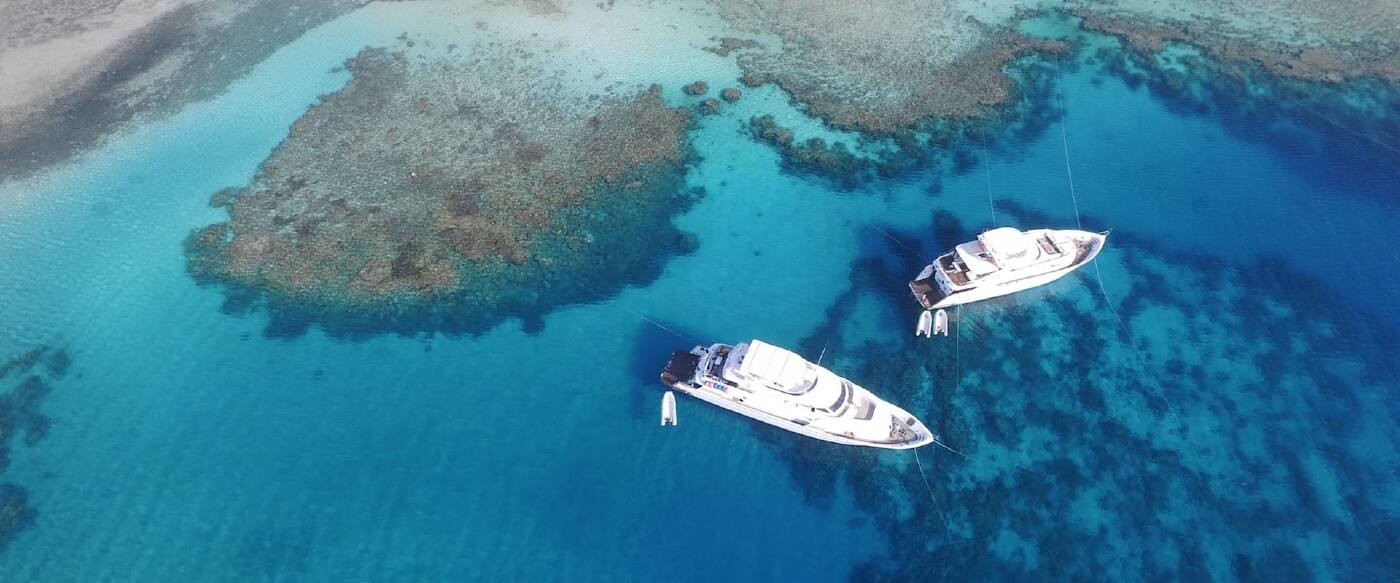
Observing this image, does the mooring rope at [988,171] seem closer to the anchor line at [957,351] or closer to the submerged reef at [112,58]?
the anchor line at [957,351]

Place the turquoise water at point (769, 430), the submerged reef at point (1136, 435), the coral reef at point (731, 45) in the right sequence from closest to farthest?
the submerged reef at point (1136, 435), the turquoise water at point (769, 430), the coral reef at point (731, 45)

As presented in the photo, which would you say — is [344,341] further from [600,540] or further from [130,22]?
[130,22]

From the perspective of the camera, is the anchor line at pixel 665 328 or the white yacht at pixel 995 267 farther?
the anchor line at pixel 665 328

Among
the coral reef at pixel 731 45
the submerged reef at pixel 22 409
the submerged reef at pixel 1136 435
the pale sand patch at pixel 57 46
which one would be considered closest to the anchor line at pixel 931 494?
the submerged reef at pixel 1136 435

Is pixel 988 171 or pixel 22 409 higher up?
pixel 988 171

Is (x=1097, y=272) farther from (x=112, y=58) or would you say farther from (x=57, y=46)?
(x=57, y=46)

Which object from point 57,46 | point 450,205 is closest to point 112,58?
point 57,46
